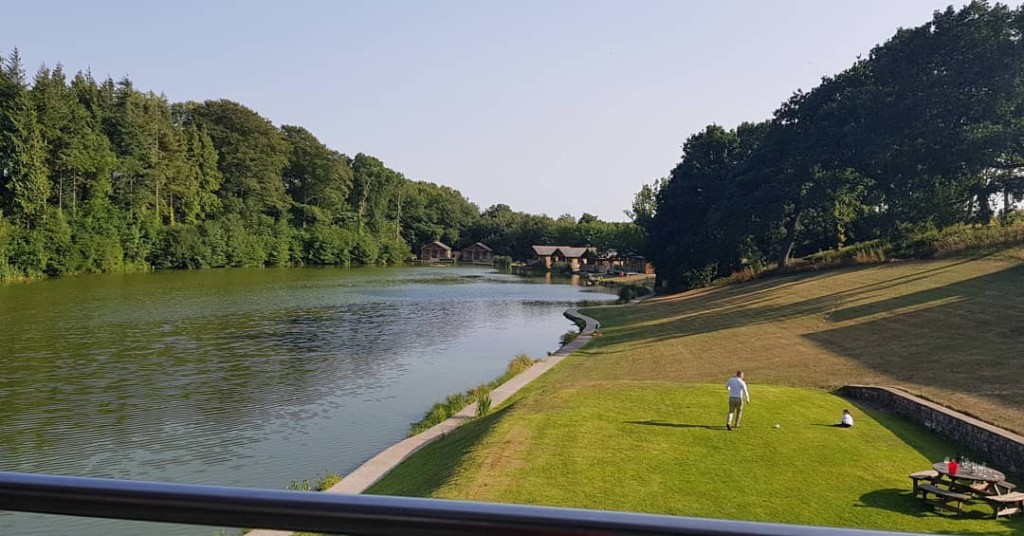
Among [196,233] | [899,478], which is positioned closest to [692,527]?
[899,478]

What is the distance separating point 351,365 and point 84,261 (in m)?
49.6

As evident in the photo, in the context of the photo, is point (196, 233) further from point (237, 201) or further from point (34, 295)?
point (34, 295)

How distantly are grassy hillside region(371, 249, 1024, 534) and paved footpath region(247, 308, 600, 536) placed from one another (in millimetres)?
404

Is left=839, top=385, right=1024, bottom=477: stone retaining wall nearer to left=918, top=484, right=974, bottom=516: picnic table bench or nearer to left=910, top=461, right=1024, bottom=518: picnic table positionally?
left=910, top=461, right=1024, bottom=518: picnic table

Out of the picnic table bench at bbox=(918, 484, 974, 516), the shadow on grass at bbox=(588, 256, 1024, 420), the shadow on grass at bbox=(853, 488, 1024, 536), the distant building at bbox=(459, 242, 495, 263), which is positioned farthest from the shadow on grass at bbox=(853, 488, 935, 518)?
the distant building at bbox=(459, 242, 495, 263)

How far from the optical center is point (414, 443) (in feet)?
45.3

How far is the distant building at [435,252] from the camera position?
129 m

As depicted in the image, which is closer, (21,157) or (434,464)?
(434,464)

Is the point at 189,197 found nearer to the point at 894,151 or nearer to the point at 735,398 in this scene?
the point at 894,151

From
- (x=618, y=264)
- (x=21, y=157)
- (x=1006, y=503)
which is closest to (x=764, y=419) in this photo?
(x=1006, y=503)

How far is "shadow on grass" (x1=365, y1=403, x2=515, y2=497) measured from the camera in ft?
34.0

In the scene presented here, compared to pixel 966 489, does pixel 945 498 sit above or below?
below

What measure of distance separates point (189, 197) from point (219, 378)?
217 ft

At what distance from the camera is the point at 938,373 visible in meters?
16.6
